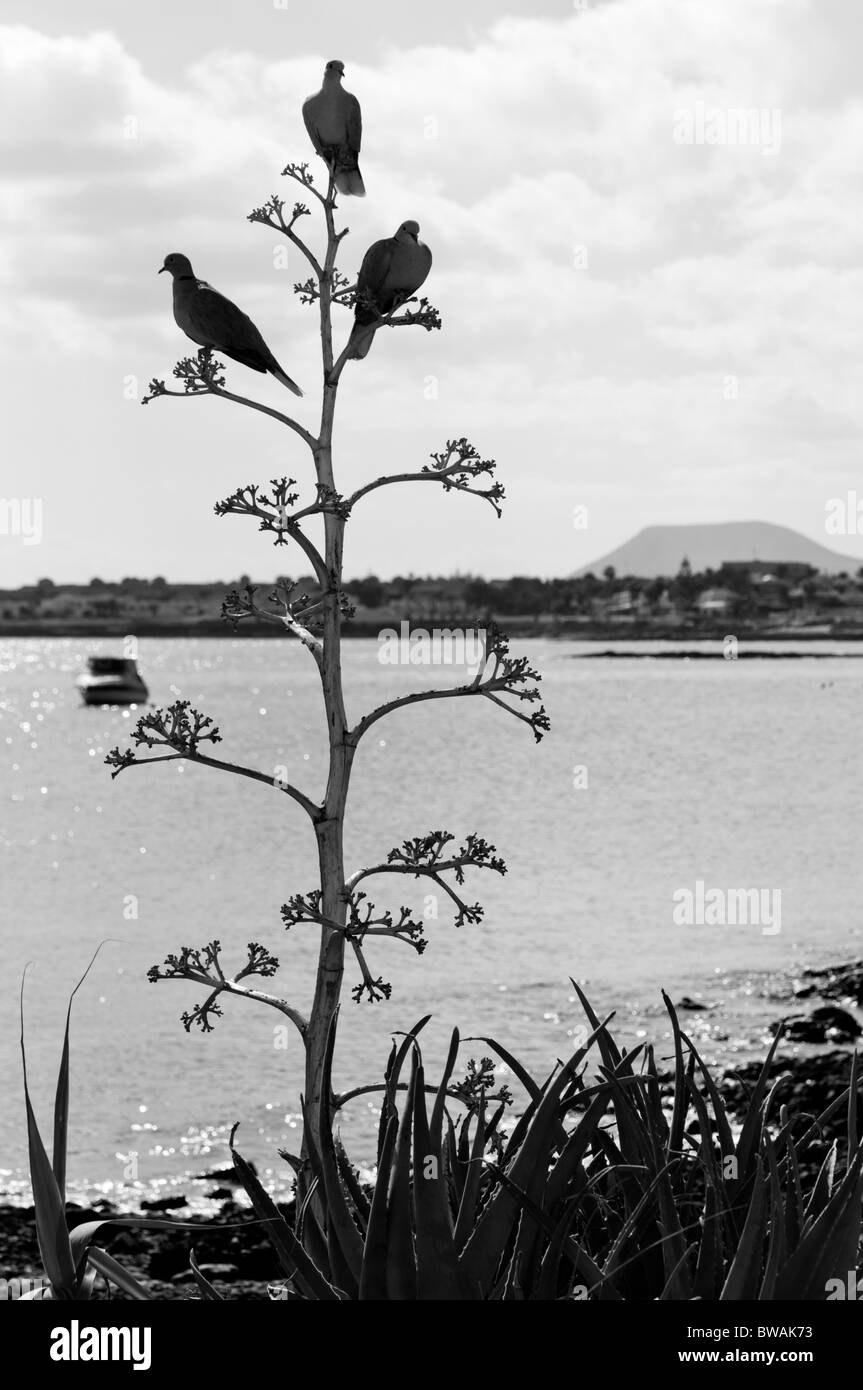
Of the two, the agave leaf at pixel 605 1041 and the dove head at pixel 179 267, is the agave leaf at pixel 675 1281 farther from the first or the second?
the dove head at pixel 179 267

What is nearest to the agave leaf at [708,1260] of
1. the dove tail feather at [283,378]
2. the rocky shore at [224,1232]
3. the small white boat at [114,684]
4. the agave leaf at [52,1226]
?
the agave leaf at [52,1226]

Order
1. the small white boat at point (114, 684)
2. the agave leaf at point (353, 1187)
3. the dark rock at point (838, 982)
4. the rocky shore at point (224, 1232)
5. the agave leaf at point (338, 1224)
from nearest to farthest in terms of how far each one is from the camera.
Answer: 1. the agave leaf at point (338, 1224)
2. the agave leaf at point (353, 1187)
3. the rocky shore at point (224, 1232)
4. the dark rock at point (838, 982)
5. the small white boat at point (114, 684)

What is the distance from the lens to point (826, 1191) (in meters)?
3.26

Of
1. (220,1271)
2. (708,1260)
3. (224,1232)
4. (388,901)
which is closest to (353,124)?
(708,1260)

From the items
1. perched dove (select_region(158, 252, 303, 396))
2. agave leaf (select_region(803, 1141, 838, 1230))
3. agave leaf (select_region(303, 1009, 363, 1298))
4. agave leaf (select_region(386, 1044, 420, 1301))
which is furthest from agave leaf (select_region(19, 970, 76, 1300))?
perched dove (select_region(158, 252, 303, 396))

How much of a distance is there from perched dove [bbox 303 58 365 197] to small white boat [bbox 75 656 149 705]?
105976mm

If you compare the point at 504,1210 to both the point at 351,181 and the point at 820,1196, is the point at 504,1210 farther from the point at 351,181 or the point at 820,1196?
the point at 351,181

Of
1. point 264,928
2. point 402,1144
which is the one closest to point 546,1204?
point 402,1144

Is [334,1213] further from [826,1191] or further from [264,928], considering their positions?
[264,928]

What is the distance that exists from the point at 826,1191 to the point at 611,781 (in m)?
56.4

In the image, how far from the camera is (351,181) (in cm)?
468

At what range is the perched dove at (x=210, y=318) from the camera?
447cm

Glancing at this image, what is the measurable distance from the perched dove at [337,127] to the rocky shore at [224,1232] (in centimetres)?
452

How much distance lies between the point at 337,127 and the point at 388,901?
78.3ft
